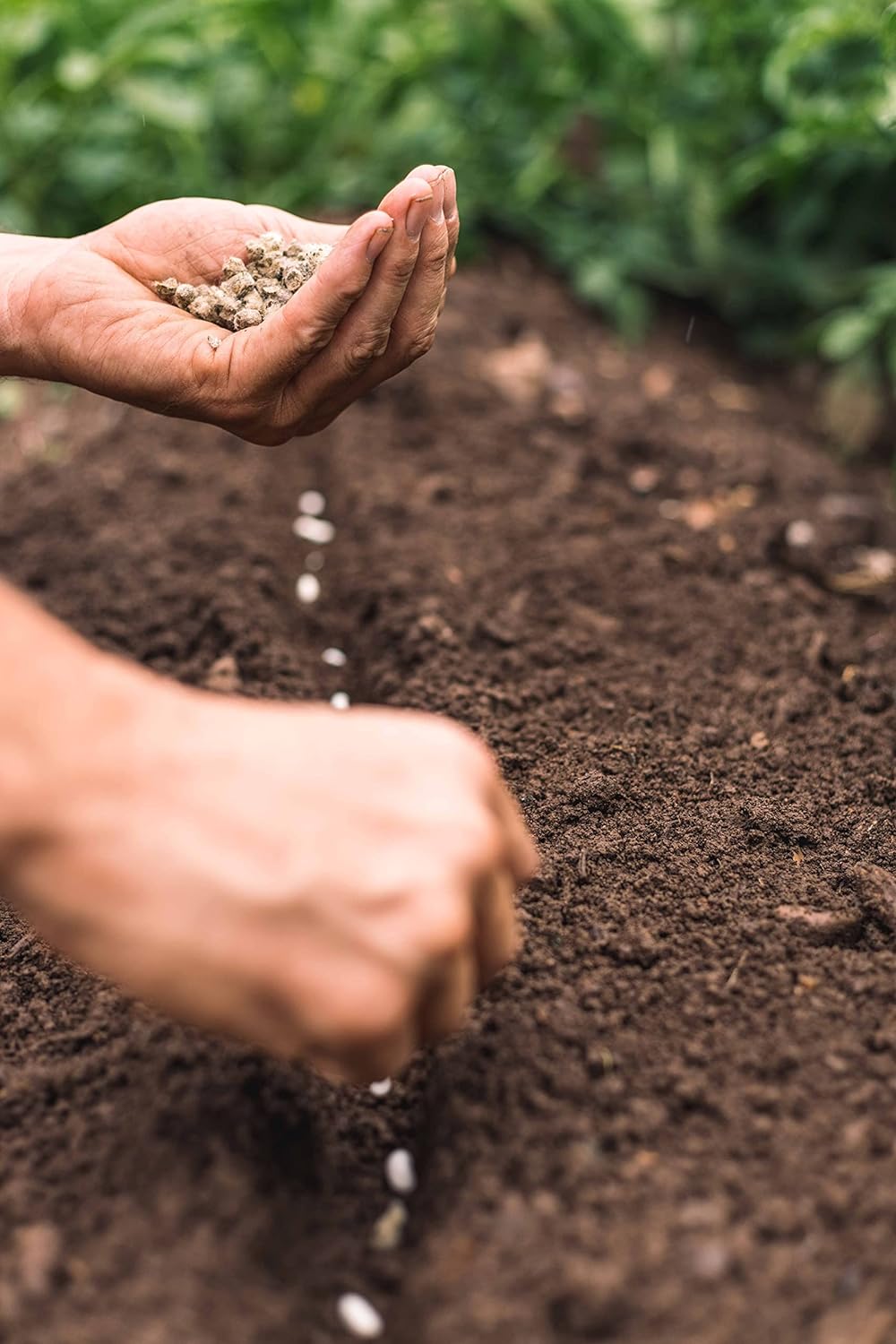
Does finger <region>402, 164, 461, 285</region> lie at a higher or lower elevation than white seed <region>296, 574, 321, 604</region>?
higher

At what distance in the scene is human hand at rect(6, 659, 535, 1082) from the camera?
114cm

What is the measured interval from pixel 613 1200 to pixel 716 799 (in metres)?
0.80

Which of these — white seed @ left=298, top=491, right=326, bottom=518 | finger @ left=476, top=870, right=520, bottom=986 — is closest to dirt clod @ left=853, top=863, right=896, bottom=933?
finger @ left=476, top=870, right=520, bottom=986

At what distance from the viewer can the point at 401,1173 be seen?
151cm

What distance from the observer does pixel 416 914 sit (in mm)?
1157

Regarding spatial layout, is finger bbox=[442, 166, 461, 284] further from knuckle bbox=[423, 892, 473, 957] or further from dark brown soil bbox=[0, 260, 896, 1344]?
knuckle bbox=[423, 892, 473, 957]

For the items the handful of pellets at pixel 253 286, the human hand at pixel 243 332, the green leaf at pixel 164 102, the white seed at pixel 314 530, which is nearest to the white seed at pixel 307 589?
the white seed at pixel 314 530

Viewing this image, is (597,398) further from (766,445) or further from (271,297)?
(271,297)

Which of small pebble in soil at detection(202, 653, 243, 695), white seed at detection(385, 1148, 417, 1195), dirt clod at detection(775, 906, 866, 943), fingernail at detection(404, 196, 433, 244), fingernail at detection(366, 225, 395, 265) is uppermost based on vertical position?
fingernail at detection(404, 196, 433, 244)

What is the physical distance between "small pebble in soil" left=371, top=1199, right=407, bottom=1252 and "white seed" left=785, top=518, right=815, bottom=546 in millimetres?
1852

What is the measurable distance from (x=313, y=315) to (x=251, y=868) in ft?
3.29

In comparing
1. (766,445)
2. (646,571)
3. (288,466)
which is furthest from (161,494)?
(766,445)

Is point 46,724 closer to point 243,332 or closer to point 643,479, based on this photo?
point 243,332

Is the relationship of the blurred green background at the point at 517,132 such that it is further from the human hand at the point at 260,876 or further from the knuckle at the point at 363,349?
the human hand at the point at 260,876
